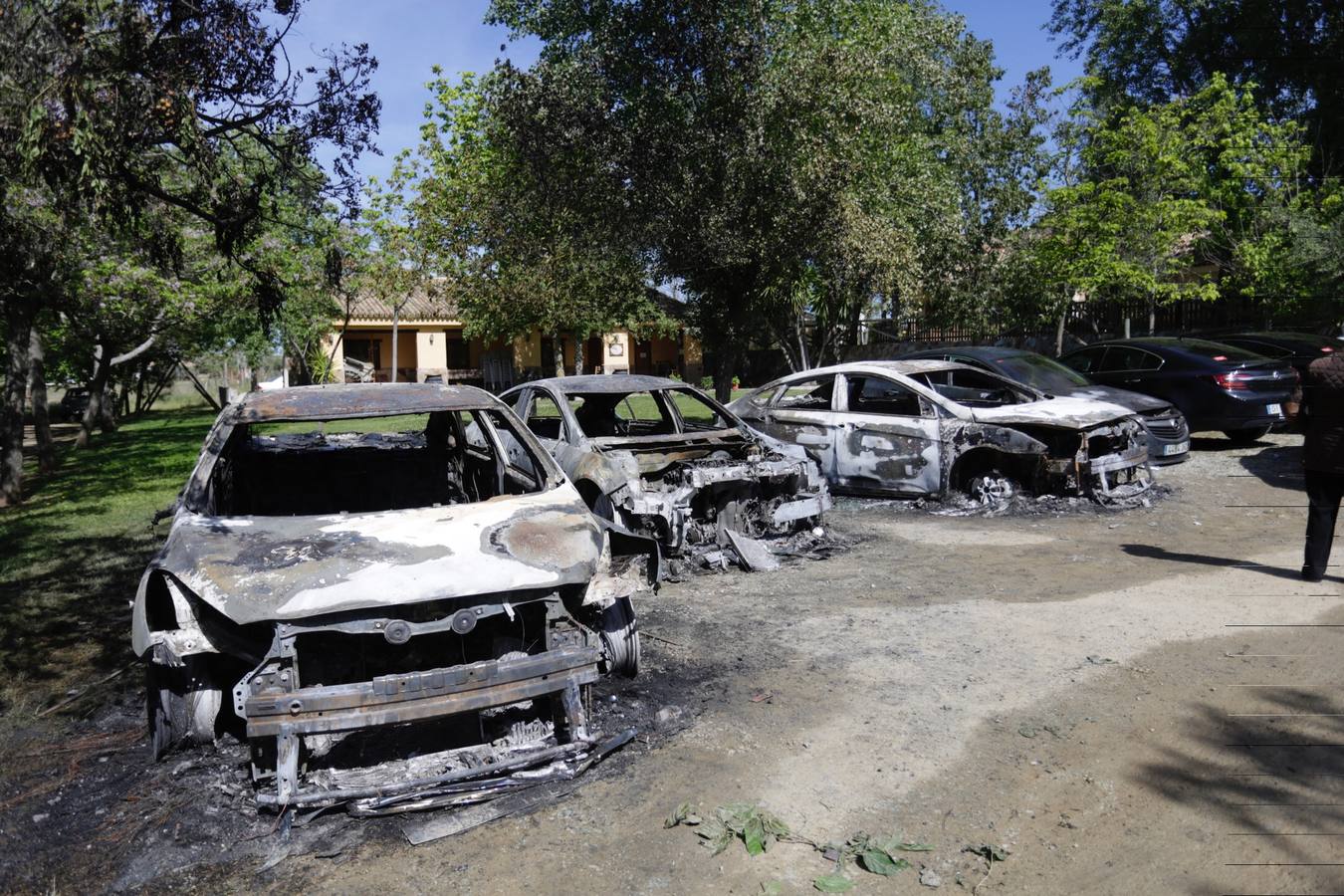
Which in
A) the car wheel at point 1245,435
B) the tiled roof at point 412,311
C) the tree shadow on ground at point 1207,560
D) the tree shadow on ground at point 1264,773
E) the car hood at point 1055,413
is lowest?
the tree shadow on ground at point 1264,773

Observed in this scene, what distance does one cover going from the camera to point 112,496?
13.0 meters

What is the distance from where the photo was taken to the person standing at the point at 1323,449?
234 inches

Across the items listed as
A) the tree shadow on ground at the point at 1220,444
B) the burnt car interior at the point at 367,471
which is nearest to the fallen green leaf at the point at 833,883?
the burnt car interior at the point at 367,471

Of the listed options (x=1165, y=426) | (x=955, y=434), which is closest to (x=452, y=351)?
(x=1165, y=426)

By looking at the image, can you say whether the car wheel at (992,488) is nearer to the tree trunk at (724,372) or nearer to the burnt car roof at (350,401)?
the burnt car roof at (350,401)

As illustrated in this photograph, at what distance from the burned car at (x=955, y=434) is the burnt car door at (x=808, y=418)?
0.5 inches

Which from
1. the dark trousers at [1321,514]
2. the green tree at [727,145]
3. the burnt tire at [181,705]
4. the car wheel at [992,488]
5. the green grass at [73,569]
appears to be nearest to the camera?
the burnt tire at [181,705]

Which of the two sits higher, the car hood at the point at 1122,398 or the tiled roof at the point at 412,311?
the tiled roof at the point at 412,311

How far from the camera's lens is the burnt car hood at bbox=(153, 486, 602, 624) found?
3.77m

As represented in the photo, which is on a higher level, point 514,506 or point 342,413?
point 342,413

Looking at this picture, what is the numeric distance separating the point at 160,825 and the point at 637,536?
7.46 feet

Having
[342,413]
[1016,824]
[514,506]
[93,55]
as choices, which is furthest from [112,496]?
[1016,824]

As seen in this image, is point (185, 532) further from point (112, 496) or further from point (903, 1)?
point (903, 1)

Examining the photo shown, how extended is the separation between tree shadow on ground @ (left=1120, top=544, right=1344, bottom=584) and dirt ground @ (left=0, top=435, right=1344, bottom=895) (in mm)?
211
